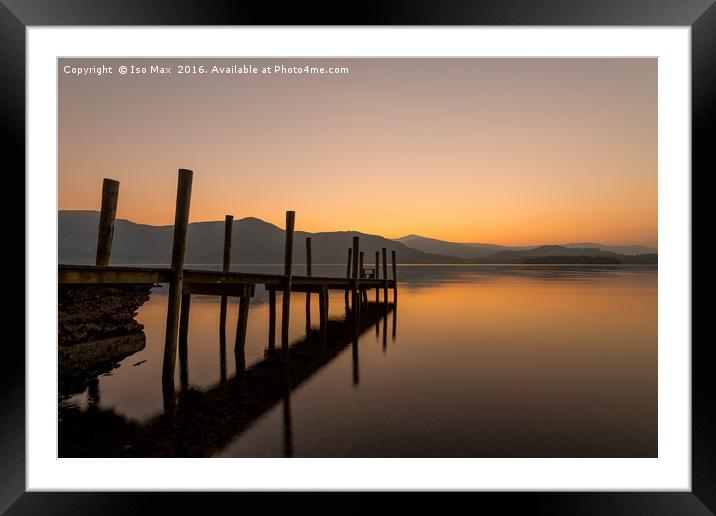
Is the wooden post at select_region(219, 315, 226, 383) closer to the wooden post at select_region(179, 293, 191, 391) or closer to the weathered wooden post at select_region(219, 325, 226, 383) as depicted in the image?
the weathered wooden post at select_region(219, 325, 226, 383)

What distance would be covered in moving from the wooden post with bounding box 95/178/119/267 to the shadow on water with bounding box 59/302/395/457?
7.53 ft

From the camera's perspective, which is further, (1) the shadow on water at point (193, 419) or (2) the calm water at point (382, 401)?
(2) the calm water at point (382, 401)

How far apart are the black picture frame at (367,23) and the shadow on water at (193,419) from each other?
142 centimetres

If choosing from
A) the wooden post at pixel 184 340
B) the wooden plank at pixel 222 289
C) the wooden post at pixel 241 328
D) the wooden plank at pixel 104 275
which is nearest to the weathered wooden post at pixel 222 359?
the wooden post at pixel 241 328

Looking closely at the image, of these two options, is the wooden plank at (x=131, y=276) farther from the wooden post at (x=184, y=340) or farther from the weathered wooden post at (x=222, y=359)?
the weathered wooden post at (x=222, y=359)

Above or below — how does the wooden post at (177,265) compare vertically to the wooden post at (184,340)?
above

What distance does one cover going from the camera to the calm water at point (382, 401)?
5.75 metres

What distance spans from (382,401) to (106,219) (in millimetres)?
5445

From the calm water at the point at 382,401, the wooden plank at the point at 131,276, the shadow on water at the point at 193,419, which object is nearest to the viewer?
the shadow on water at the point at 193,419

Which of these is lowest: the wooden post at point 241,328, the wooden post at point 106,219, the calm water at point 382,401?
the calm water at point 382,401

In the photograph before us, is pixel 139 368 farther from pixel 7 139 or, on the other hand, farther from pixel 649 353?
pixel 649 353

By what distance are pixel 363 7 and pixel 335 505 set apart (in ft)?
13.5

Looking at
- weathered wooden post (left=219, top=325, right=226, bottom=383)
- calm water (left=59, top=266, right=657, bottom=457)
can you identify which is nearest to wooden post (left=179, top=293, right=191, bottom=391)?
calm water (left=59, top=266, right=657, bottom=457)

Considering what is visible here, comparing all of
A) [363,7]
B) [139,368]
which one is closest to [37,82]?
[363,7]
